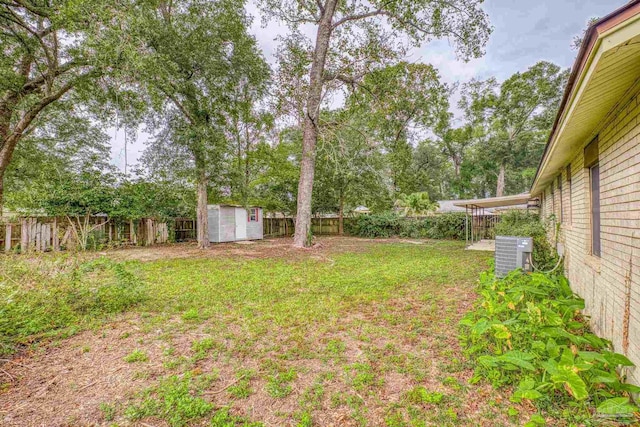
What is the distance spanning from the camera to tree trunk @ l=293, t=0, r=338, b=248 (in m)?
11.1

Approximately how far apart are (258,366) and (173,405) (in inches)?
29.4

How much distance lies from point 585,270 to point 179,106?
1151cm

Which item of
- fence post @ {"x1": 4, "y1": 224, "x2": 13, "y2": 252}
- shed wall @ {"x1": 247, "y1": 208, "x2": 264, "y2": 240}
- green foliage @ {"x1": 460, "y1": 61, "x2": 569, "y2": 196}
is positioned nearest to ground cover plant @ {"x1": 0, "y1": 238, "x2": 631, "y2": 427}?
fence post @ {"x1": 4, "y1": 224, "x2": 13, "y2": 252}

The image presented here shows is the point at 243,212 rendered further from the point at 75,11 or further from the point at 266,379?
the point at 266,379

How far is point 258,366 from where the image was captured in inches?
101

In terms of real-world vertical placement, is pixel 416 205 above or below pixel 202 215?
above

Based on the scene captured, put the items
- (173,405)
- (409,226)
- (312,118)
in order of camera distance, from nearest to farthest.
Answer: (173,405) < (312,118) < (409,226)

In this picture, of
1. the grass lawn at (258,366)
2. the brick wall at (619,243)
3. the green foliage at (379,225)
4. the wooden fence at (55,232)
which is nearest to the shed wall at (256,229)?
the wooden fence at (55,232)

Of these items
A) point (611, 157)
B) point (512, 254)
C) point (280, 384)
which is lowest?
point (280, 384)

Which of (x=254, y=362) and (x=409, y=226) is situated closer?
(x=254, y=362)

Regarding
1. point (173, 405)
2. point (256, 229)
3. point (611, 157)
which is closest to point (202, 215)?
point (256, 229)

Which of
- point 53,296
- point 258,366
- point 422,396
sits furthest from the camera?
point 53,296

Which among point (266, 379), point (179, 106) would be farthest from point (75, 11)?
point (266, 379)

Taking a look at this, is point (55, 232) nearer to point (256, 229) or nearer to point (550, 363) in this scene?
point (256, 229)
